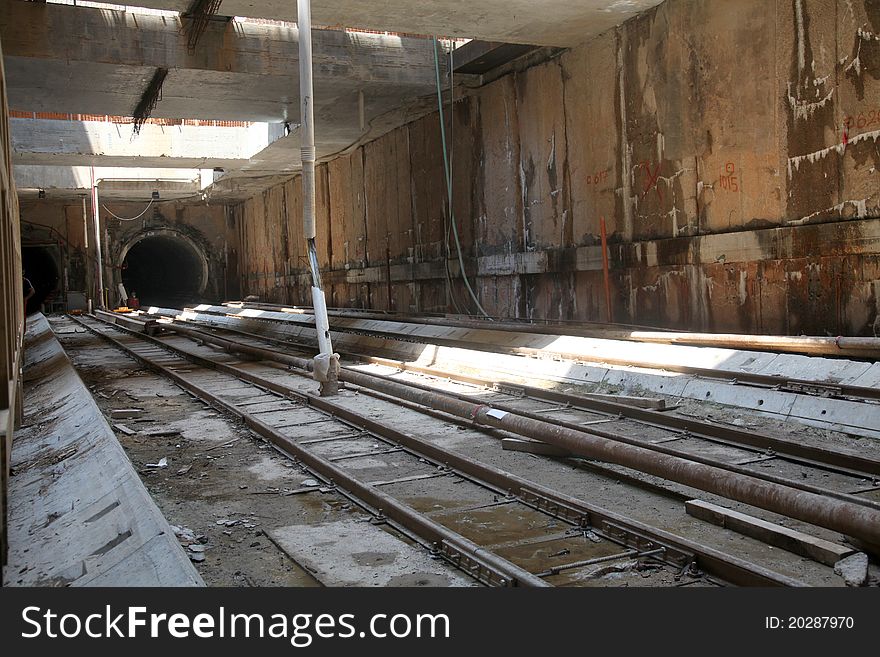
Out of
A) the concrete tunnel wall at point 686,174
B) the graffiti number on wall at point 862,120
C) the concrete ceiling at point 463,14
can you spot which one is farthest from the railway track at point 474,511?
the graffiti number on wall at point 862,120

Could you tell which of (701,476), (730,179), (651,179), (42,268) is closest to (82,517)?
(701,476)

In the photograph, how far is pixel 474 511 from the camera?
189 inches

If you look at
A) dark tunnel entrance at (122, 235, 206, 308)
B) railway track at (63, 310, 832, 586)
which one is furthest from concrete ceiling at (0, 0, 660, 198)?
dark tunnel entrance at (122, 235, 206, 308)

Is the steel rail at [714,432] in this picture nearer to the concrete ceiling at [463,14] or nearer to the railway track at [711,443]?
the railway track at [711,443]

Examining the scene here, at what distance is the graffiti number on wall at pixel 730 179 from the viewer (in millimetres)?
9766

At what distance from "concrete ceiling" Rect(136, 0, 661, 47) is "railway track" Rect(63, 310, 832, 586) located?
5431mm

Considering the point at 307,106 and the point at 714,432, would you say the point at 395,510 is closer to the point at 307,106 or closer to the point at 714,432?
the point at 714,432

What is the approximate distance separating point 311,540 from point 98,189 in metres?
26.9

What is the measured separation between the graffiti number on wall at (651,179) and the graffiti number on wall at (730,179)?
1115 millimetres

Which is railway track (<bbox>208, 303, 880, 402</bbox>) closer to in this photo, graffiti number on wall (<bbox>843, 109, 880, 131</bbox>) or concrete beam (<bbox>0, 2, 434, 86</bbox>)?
graffiti number on wall (<bbox>843, 109, 880, 131</bbox>)

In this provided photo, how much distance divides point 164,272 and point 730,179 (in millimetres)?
34665

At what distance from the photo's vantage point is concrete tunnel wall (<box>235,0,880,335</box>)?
847 centimetres

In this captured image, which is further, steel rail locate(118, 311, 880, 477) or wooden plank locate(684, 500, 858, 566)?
steel rail locate(118, 311, 880, 477)
